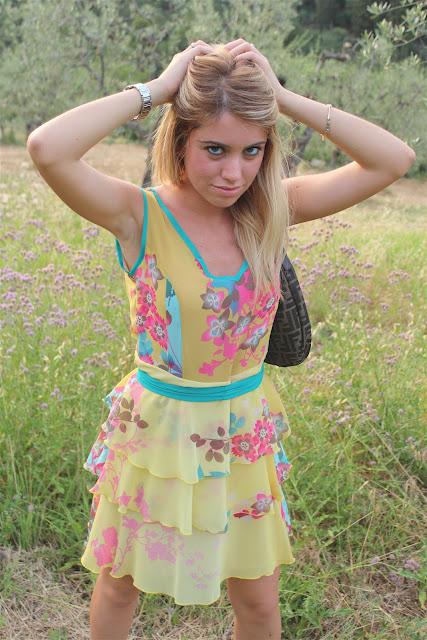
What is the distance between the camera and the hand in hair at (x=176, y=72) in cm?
187

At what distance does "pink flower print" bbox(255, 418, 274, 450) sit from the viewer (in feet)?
6.78

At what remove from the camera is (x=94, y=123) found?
181 cm

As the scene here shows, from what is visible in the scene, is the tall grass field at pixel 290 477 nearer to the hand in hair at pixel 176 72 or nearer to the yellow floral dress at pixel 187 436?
the yellow floral dress at pixel 187 436

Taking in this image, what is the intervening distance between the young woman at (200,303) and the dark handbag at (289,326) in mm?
85

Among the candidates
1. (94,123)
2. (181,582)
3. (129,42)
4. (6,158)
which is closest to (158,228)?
(94,123)

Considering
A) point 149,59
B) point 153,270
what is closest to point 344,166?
point 153,270

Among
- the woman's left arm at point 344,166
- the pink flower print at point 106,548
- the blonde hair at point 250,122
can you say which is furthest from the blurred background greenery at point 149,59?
the pink flower print at point 106,548

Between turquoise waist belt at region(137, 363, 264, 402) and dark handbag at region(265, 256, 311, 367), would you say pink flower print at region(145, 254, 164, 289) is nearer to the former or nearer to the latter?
turquoise waist belt at region(137, 363, 264, 402)

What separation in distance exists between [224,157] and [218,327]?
0.41 meters

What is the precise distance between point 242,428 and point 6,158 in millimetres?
11784

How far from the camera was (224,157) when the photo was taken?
186cm

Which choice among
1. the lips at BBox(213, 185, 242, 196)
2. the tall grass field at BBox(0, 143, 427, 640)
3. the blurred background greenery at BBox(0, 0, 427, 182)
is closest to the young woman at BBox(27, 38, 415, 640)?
the lips at BBox(213, 185, 242, 196)

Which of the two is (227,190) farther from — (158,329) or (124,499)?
(124,499)

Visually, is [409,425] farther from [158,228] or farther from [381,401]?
[158,228]
